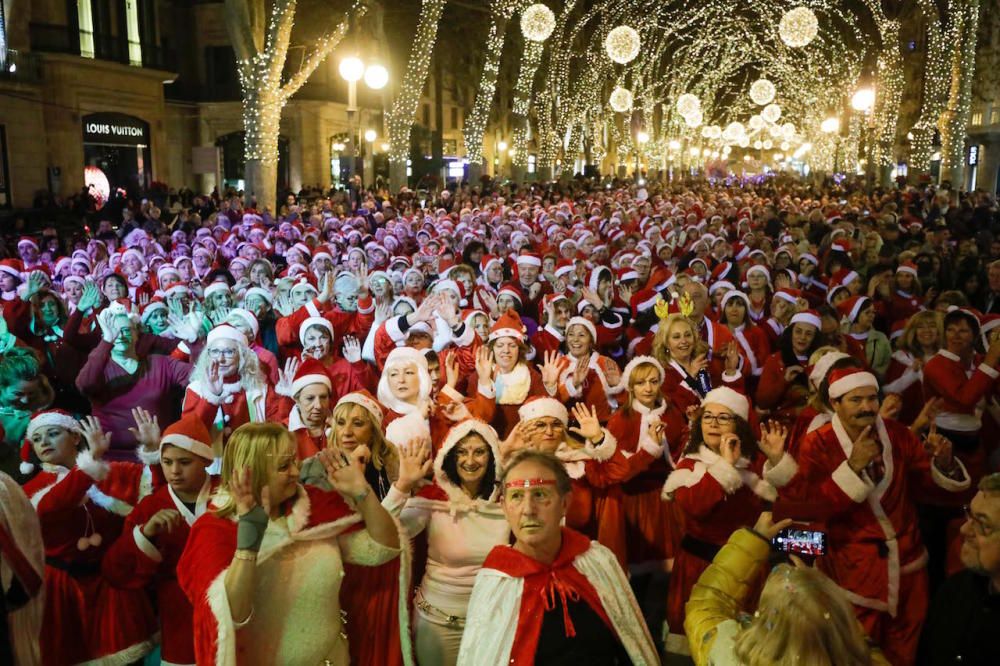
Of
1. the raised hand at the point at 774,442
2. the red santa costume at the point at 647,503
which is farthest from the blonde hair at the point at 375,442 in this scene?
the raised hand at the point at 774,442

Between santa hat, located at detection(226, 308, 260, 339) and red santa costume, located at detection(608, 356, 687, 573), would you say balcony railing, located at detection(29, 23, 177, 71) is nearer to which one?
santa hat, located at detection(226, 308, 260, 339)

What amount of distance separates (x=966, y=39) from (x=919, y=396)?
21382mm

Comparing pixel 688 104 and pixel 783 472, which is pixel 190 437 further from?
pixel 688 104

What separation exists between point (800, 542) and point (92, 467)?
3.30 metres

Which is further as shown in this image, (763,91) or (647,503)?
(763,91)

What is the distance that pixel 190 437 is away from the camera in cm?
420

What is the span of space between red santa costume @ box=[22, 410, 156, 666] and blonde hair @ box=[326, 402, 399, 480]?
44.2 inches

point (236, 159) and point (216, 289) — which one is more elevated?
point (236, 159)

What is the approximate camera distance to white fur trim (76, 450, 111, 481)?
423cm

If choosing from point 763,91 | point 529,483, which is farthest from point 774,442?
point 763,91

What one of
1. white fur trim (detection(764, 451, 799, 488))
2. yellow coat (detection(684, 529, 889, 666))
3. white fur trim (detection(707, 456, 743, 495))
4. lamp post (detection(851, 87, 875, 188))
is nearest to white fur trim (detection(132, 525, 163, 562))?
yellow coat (detection(684, 529, 889, 666))

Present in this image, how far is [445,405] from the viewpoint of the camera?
6.23 metres

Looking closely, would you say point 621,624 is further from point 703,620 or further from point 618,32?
point 618,32

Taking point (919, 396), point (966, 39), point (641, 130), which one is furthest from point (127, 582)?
point (641, 130)
